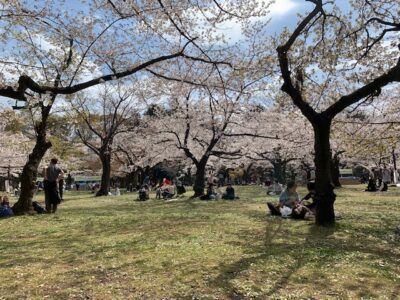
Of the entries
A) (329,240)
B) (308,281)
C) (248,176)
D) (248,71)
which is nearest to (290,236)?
(329,240)

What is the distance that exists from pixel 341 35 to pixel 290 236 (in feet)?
21.7

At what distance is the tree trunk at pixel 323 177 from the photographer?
9.88 meters

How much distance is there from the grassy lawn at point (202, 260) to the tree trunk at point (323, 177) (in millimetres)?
350

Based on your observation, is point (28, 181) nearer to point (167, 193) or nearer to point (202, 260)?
point (202, 260)

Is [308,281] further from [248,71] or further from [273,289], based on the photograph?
[248,71]

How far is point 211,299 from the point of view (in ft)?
15.1

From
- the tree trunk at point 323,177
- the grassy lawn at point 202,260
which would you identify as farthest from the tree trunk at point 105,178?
the tree trunk at point 323,177

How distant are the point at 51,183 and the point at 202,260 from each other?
348 inches

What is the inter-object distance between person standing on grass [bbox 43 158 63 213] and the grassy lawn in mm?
2904

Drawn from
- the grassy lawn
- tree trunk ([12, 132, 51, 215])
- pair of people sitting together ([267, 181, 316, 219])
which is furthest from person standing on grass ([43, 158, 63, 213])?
pair of people sitting together ([267, 181, 316, 219])

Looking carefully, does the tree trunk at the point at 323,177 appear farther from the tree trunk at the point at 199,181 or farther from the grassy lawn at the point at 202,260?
the tree trunk at the point at 199,181

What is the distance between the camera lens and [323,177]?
32.4ft

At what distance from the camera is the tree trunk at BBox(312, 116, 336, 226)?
32.4 ft

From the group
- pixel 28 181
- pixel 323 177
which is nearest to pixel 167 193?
pixel 28 181
